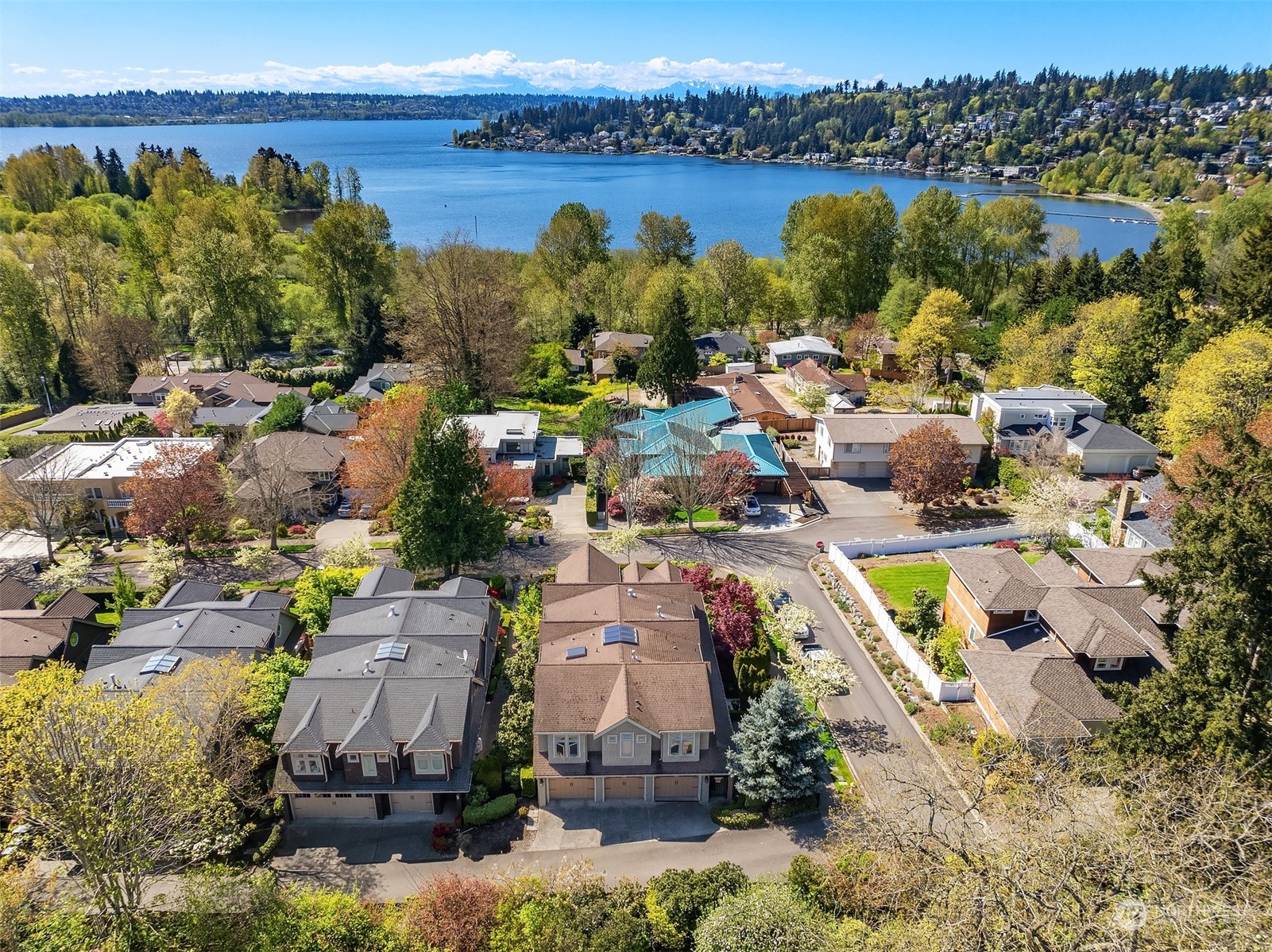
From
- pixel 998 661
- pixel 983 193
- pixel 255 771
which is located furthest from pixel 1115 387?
pixel 983 193

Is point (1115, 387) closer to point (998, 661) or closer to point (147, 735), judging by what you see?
point (998, 661)

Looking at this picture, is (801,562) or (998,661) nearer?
(998,661)

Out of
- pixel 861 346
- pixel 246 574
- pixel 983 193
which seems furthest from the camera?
pixel 983 193

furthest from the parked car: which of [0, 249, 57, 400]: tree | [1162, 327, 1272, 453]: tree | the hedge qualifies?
[0, 249, 57, 400]: tree

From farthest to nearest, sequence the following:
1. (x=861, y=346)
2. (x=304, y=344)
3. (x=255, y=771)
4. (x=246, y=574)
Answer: (x=304, y=344) < (x=861, y=346) < (x=246, y=574) < (x=255, y=771)

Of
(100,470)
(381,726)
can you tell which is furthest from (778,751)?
(100,470)

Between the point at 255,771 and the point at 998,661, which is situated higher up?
the point at 998,661

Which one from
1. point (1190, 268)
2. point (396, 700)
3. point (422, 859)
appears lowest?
point (422, 859)
